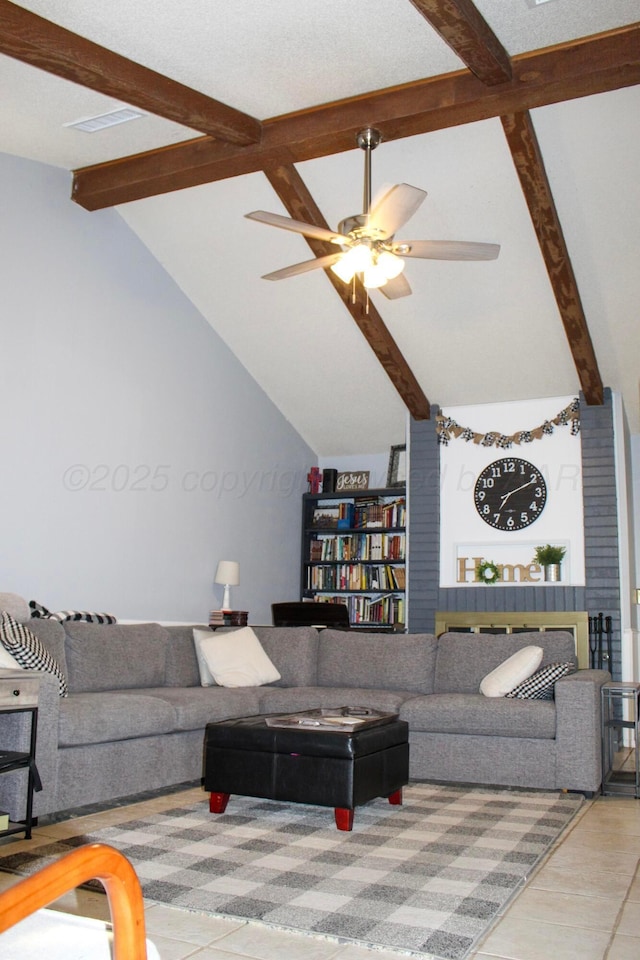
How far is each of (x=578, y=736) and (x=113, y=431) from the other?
3496 mm

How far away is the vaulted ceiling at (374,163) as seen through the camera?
3979 millimetres

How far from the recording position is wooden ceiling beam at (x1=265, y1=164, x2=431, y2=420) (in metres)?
5.41

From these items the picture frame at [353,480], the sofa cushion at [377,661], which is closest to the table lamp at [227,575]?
the sofa cushion at [377,661]

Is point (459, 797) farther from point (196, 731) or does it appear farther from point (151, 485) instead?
point (151, 485)

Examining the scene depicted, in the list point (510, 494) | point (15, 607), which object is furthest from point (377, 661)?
point (510, 494)

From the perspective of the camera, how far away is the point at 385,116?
15.5 feet

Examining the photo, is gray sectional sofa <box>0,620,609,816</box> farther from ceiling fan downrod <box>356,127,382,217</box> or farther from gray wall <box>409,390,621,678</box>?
ceiling fan downrod <box>356,127,382,217</box>

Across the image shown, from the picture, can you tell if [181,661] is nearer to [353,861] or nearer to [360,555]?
[353,861]

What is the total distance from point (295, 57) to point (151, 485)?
302cm

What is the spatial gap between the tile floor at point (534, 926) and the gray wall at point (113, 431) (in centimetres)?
253

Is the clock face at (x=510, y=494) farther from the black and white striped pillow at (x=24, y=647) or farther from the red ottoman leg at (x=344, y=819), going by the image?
the black and white striped pillow at (x=24, y=647)

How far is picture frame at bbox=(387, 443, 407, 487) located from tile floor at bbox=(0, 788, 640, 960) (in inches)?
196

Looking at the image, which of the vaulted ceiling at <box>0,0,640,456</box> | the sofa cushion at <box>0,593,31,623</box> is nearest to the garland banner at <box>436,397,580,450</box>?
the vaulted ceiling at <box>0,0,640,456</box>

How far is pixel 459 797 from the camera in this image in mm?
4035
